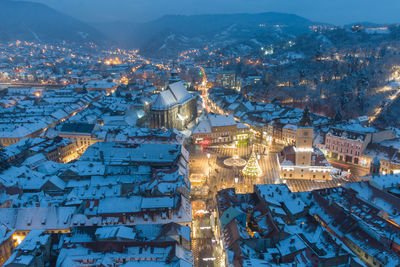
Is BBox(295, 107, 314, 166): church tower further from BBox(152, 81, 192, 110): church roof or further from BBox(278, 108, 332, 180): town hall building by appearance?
BBox(152, 81, 192, 110): church roof

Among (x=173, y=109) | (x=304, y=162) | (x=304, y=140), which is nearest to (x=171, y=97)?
(x=173, y=109)

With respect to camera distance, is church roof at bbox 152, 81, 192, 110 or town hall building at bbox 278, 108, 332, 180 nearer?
town hall building at bbox 278, 108, 332, 180

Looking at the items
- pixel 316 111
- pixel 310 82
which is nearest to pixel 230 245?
pixel 316 111

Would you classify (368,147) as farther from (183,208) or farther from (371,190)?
(183,208)

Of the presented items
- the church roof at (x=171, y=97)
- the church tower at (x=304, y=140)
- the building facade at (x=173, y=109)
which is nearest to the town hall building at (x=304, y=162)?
the church tower at (x=304, y=140)

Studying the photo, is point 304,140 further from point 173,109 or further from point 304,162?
point 173,109

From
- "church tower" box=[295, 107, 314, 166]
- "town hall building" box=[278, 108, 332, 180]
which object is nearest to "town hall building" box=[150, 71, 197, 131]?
"town hall building" box=[278, 108, 332, 180]
